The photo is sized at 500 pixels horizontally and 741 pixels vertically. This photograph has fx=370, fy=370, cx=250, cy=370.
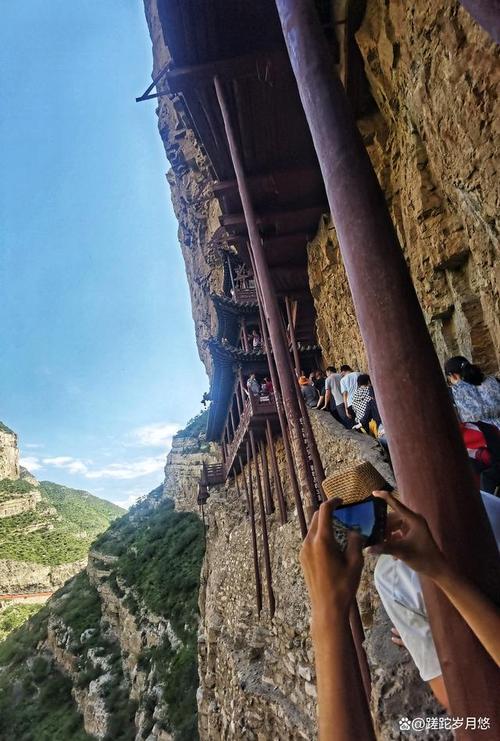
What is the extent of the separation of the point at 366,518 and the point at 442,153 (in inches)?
201

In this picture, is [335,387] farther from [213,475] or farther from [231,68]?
[213,475]

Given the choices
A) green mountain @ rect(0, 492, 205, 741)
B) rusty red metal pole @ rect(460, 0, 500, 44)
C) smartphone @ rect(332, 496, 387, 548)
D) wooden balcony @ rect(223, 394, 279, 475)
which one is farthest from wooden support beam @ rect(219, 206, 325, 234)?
green mountain @ rect(0, 492, 205, 741)

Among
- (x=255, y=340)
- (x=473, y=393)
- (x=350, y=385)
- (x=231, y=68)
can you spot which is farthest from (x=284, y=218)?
(x=473, y=393)

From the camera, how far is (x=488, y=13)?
1.64m

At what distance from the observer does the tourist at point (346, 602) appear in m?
0.84

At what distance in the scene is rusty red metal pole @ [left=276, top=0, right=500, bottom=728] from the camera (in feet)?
3.72

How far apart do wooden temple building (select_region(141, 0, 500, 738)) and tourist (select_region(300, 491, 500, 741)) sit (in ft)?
0.18

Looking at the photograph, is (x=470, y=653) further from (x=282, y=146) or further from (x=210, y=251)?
(x=210, y=251)

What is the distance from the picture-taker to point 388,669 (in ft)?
6.81

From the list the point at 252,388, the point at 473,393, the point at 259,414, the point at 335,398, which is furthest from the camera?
the point at 252,388

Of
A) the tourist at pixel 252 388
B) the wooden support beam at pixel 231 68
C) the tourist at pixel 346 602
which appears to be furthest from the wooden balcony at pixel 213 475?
the tourist at pixel 346 602

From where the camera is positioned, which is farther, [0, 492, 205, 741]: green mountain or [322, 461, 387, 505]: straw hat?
[0, 492, 205, 741]: green mountain

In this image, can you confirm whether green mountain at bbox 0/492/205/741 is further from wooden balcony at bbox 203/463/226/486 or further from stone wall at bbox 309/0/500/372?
stone wall at bbox 309/0/500/372

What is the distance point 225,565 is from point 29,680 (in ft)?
71.3
